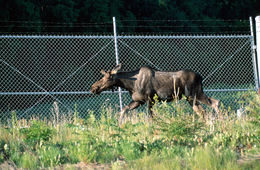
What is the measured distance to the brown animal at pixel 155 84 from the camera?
8.40 m

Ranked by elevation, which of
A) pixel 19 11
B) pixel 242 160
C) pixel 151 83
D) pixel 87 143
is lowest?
pixel 242 160

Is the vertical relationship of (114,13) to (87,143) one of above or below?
above

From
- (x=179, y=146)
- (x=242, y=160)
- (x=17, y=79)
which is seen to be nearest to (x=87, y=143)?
(x=179, y=146)

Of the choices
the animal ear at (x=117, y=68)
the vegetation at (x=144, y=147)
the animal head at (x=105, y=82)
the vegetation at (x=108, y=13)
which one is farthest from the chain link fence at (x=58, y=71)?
the vegetation at (x=144, y=147)

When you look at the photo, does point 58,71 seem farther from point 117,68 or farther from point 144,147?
point 144,147

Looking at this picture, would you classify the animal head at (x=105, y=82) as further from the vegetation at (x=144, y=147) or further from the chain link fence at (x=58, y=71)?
the vegetation at (x=144, y=147)

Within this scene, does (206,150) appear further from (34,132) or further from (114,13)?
(114,13)

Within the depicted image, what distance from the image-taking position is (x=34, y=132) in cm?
564

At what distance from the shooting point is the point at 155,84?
8.45m

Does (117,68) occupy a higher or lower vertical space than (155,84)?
higher

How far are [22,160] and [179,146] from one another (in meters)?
2.12

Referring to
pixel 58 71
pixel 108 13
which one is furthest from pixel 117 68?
pixel 108 13

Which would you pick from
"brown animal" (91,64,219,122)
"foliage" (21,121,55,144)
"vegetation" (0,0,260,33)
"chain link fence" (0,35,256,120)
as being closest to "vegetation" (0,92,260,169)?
"foliage" (21,121,55,144)

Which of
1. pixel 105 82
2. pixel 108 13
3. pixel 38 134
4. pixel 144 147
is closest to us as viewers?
pixel 144 147
